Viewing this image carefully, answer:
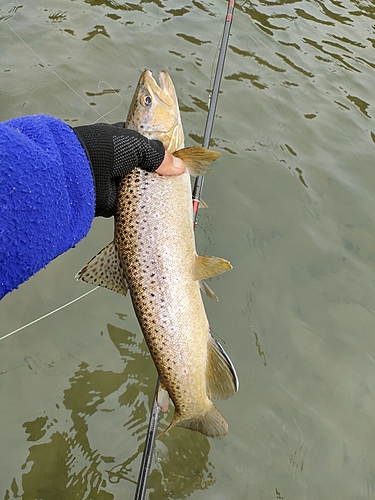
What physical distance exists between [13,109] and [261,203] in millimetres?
2683

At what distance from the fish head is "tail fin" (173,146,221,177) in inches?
6.1

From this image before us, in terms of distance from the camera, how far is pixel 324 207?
404 cm

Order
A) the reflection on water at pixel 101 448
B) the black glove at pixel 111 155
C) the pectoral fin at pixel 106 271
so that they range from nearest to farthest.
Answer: the black glove at pixel 111 155, the pectoral fin at pixel 106 271, the reflection on water at pixel 101 448

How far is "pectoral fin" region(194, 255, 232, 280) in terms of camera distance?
2223 mm

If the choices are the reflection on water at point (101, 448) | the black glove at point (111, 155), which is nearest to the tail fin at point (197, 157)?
the black glove at point (111, 155)

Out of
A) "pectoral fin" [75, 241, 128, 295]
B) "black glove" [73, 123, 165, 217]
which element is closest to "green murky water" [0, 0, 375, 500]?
"pectoral fin" [75, 241, 128, 295]

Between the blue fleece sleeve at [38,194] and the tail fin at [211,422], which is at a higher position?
the blue fleece sleeve at [38,194]

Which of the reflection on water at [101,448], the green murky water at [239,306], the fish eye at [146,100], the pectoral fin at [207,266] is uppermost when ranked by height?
the fish eye at [146,100]

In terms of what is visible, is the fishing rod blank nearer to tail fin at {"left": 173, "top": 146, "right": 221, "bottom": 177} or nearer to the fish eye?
tail fin at {"left": 173, "top": 146, "right": 221, "bottom": 177}

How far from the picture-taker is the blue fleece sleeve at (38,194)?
1.52m

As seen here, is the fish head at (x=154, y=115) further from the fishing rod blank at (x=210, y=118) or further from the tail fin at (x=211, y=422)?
the tail fin at (x=211, y=422)

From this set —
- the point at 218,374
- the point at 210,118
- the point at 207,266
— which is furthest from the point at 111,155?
the point at 210,118

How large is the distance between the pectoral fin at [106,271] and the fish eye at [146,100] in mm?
795

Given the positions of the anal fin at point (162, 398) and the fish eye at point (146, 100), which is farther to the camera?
the fish eye at point (146, 100)
